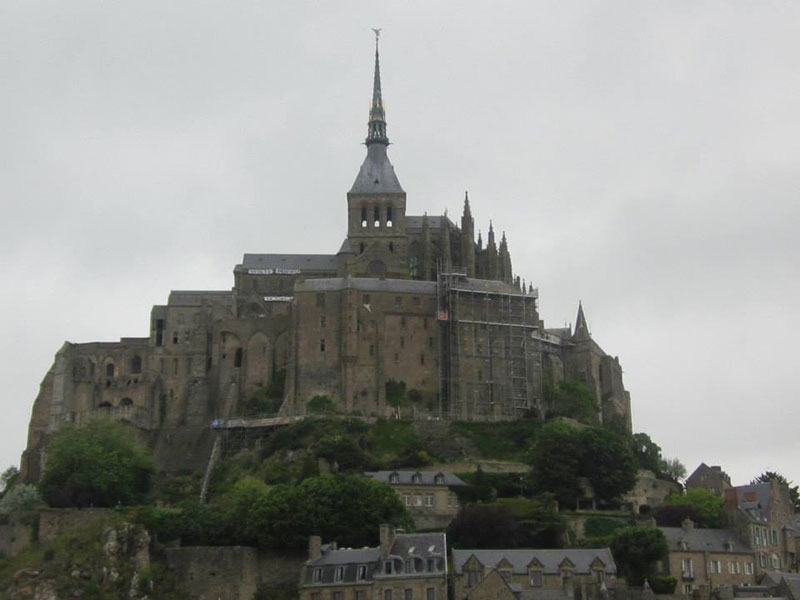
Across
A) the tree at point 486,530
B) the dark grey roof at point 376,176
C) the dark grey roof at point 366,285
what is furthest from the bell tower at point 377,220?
the tree at point 486,530

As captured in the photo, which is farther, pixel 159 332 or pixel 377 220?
pixel 377 220

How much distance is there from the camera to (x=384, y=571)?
64375 millimetres

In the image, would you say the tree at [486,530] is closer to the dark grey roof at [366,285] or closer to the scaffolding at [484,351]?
the scaffolding at [484,351]

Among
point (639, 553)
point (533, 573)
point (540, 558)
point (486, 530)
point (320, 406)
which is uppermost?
point (320, 406)

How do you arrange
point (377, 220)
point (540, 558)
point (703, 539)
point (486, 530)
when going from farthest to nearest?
point (377, 220), point (703, 539), point (486, 530), point (540, 558)

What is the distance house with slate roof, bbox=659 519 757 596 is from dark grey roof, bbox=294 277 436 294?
31.8 m

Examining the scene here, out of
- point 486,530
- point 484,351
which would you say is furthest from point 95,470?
point 484,351

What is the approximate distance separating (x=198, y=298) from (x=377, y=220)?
15451 millimetres

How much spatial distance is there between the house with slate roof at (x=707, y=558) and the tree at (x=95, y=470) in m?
31.1

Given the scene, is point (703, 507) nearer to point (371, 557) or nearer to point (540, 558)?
point (540, 558)

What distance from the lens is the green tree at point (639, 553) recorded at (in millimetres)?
69438

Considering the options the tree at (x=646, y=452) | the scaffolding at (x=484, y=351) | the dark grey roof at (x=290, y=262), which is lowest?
the tree at (x=646, y=452)

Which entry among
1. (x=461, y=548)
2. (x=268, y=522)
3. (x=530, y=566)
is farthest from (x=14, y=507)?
(x=530, y=566)

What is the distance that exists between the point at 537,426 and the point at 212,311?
27.1 m
